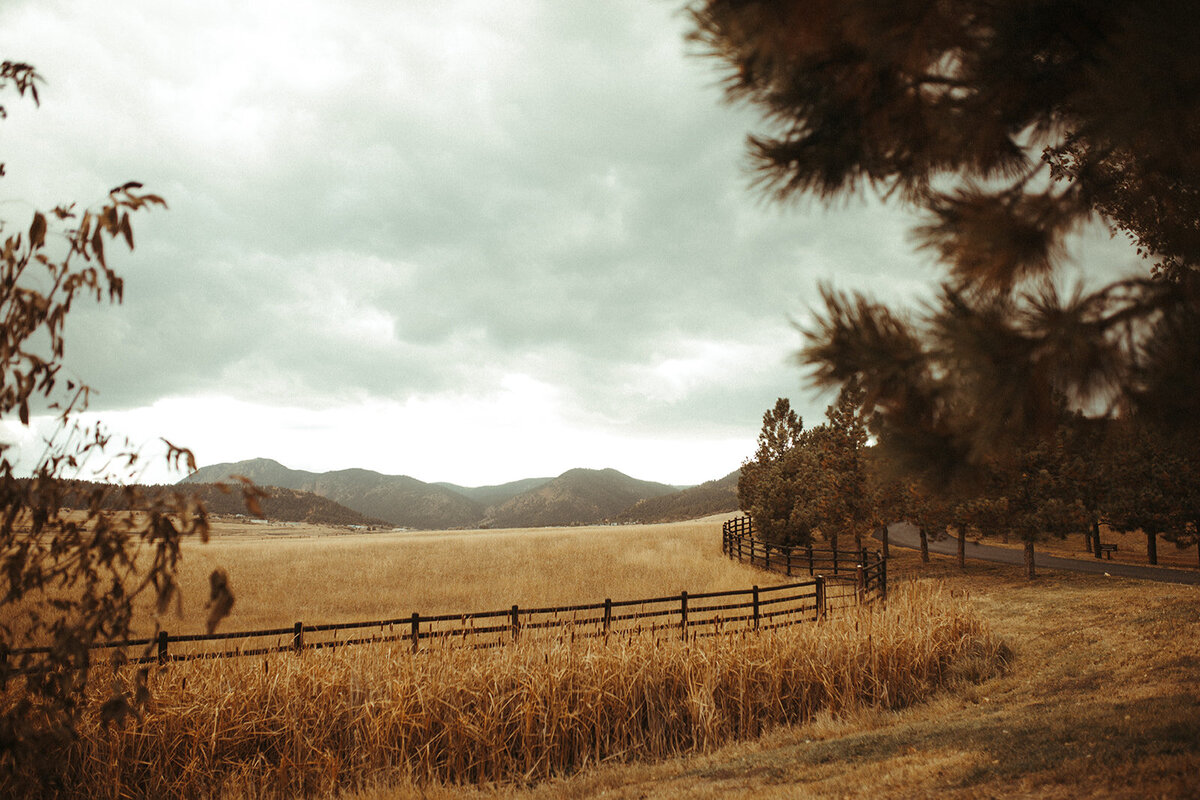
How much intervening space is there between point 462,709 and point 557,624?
3.65 m

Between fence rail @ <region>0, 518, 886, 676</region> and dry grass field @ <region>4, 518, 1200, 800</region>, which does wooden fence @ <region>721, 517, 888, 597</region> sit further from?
dry grass field @ <region>4, 518, 1200, 800</region>

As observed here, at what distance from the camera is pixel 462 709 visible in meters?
7.75

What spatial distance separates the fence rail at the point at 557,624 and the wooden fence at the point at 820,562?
104mm

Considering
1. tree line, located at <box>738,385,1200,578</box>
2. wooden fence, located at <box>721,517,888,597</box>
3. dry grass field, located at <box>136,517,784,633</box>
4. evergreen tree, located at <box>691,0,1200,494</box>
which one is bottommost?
dry grass field, located at <box>136,517,784,633</box>

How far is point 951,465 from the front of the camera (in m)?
3.94

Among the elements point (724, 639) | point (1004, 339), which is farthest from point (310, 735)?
point (1004, 339)

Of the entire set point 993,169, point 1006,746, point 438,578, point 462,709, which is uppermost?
point 993,169

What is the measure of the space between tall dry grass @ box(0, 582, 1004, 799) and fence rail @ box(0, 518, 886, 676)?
710 mm

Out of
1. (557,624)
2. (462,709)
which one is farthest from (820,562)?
(462,709)

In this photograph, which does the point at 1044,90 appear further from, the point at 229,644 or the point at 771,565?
the point at 771,565

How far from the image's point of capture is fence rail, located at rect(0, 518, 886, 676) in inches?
357

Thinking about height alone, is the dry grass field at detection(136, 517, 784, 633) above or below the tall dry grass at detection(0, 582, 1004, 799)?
below

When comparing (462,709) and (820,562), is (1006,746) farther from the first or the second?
(820,562)

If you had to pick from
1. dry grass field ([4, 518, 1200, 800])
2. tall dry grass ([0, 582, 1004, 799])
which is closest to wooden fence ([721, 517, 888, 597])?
dry grass field ([4, 518, 1200, 800])
